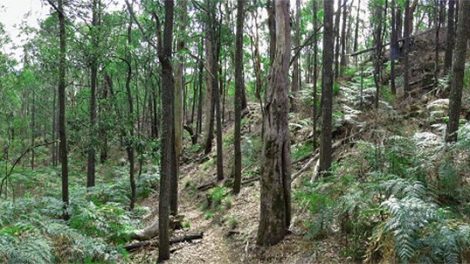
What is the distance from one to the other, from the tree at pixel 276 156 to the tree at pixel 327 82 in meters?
1.71

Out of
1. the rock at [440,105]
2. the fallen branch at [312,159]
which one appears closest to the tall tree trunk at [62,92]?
the fallen branch at [312,159]

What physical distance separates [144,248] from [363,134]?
5.89 metres

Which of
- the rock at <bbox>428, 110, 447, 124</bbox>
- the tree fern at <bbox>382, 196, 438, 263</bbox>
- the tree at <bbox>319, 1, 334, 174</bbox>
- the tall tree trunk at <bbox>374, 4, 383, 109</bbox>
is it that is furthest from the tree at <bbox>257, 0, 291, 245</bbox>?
the tall tree trunk at <bbox>374, 4, 383, 109</bbox>

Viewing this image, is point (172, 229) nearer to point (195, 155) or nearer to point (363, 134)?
point (363, 134)

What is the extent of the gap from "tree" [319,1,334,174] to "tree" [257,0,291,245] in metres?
1.71

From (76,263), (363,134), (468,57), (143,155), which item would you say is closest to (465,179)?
(363,134)

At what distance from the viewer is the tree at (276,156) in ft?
22.5

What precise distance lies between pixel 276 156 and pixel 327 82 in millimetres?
2506

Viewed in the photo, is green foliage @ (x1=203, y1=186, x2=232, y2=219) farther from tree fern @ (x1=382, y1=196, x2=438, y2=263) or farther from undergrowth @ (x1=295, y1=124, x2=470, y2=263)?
tree fern @ (x1=382, y1=196, x2=438, y2=263)

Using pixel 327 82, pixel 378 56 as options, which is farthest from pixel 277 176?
pixel 378 56

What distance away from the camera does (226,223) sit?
906 cm

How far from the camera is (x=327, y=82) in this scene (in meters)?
8.51

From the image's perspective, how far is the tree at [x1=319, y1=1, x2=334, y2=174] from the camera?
27.5ft

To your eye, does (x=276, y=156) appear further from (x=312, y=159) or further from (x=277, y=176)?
(x=312, y=159)
